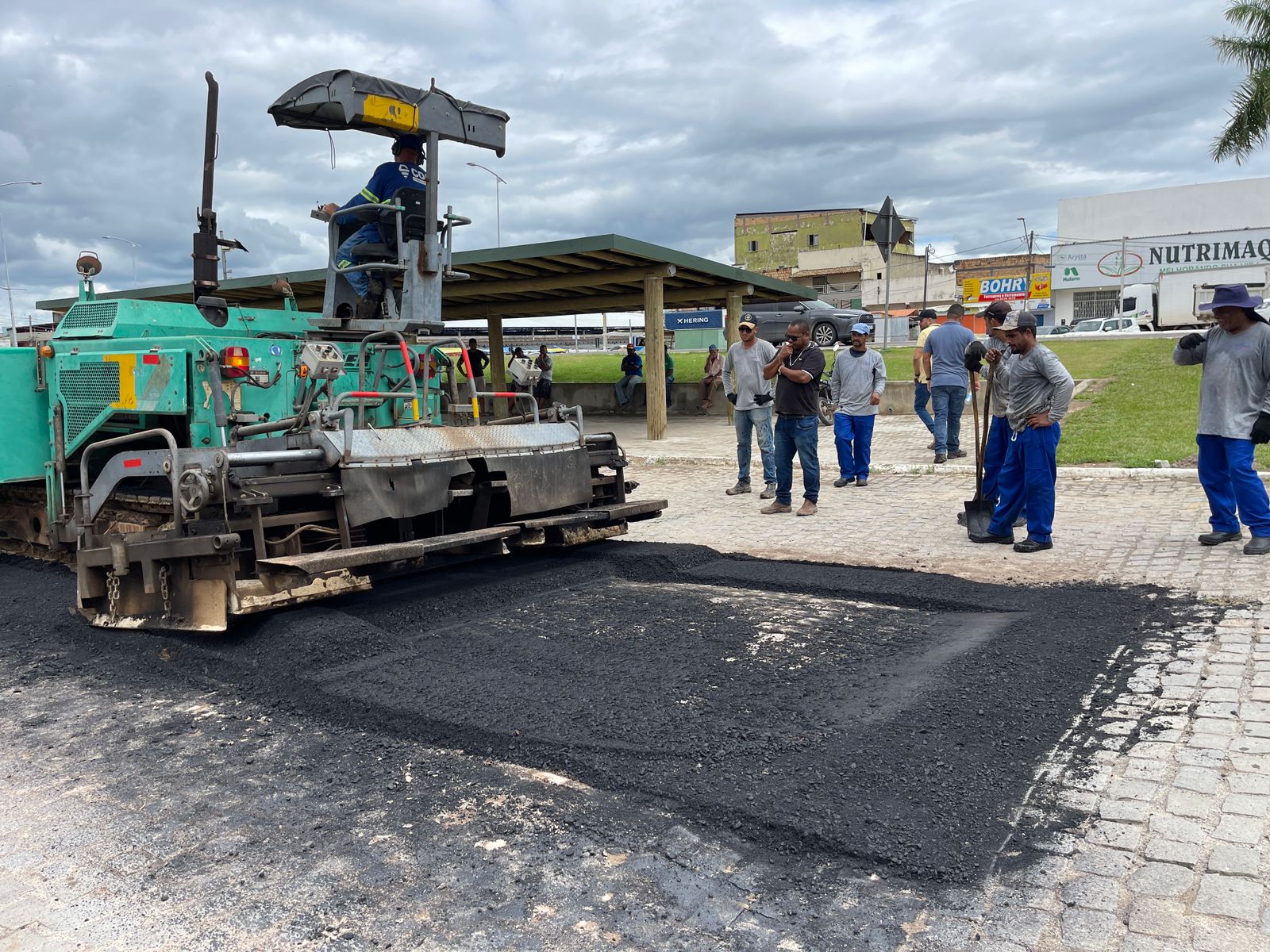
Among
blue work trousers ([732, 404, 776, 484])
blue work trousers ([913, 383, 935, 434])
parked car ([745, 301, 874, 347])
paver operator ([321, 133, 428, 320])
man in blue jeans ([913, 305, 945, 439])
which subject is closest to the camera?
paver operator ([321, 133, 428, 320])

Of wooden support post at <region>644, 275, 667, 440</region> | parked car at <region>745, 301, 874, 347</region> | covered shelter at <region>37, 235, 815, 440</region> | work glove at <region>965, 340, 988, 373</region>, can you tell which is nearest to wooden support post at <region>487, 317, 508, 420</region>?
covered shelter at <region>37, 235, 815, 440</region>

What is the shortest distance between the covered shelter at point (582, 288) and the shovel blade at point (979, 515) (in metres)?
7.59

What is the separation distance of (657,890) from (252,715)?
2.21 metres

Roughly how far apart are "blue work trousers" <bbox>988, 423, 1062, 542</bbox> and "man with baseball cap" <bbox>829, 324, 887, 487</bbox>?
A: 8.44ft

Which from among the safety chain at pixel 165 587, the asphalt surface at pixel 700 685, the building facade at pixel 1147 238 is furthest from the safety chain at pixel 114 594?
the building facade at pixel 1147 238

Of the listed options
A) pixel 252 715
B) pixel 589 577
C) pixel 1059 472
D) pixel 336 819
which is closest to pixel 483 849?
pixel 336 819

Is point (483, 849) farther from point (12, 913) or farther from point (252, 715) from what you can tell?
point (252, 715)

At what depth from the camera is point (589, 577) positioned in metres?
6.36

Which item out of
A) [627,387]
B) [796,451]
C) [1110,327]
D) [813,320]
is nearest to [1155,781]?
[796,451]

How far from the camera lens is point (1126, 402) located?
15469 millimetres

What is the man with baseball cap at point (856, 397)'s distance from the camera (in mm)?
9914

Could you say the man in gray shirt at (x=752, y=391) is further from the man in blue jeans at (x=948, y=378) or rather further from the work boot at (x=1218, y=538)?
the work boot at (x=1218, y=538)

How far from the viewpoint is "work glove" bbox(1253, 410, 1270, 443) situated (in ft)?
21.2

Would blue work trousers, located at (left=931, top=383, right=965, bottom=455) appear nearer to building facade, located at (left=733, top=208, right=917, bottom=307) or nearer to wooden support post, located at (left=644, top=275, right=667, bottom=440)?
wooden support post, located at (left=644, top=275, right=667, bottom=440)
